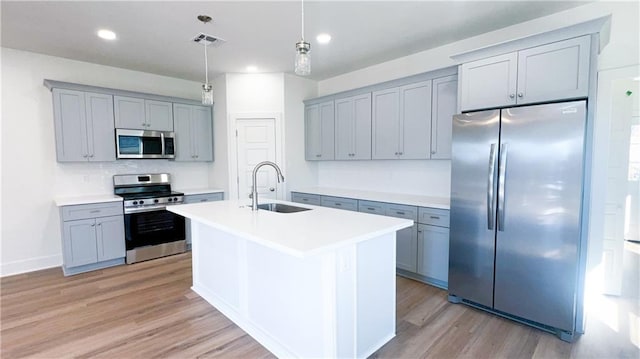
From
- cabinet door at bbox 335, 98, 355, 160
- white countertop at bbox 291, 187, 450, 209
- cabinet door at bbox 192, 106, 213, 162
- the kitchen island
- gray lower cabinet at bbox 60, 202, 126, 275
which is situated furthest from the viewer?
cabinet door at bbox 192, 106, 213, 162

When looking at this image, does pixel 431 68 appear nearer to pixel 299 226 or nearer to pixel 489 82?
pixel 489 82

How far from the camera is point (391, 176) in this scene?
4.21 m

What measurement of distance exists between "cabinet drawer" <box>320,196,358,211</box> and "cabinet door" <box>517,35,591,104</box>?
2085 mm

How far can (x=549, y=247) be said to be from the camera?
2.31 metres

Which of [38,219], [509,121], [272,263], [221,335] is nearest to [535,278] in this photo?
[509,121]

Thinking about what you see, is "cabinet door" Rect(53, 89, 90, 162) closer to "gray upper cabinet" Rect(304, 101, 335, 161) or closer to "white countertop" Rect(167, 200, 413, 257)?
"white countertop" Rect(167, 200, 413, 257)


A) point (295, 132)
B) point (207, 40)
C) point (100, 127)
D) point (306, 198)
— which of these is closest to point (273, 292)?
point (306, 198)

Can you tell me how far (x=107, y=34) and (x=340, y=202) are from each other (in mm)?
3189

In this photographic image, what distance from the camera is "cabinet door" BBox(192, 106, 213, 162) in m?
4.87

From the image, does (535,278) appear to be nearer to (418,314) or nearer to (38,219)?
(418,314)

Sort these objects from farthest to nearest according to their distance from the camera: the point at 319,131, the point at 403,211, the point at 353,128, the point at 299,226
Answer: the point at 319,131 < the point at 353,128 < the point at 403,211 < the point at 299,226

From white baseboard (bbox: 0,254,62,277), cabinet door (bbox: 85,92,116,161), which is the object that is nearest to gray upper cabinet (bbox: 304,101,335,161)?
cabinet door (bbox: 85,92,116,161)

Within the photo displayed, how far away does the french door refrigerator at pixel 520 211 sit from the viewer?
222 cm

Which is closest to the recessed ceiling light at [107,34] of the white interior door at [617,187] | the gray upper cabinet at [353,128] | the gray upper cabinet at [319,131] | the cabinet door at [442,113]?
the gray upper cabinet at [319,131]
